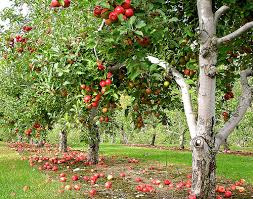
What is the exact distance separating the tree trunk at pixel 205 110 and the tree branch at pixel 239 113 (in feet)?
1.38

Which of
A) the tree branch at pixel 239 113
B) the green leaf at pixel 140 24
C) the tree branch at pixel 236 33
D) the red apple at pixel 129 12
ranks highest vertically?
A: the tree branch at pixel 236 33

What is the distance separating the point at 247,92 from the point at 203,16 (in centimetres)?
244

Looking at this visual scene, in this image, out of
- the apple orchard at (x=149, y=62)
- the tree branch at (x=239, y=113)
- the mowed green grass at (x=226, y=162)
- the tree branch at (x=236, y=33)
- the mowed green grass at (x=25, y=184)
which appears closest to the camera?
the apple orchard at (x=149, y=62)

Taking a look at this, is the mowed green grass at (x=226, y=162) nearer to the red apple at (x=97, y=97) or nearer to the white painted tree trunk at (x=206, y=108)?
the white painted tree trunk at (x=206, y=108)

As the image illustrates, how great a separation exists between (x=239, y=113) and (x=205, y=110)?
1.44 meters

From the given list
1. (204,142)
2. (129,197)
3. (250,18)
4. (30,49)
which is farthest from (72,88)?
(30,49)

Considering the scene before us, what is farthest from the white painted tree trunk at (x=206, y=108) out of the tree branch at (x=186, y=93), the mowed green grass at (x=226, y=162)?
the mowed green grass at (x=226, y=162)

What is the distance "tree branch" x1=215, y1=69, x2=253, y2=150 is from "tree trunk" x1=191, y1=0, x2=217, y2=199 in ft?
1.38

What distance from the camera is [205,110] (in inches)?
259

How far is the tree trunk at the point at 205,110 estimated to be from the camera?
6.49m

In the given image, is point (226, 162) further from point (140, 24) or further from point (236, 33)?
point (140, 24)

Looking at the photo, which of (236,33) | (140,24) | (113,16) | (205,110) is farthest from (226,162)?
(113,16)

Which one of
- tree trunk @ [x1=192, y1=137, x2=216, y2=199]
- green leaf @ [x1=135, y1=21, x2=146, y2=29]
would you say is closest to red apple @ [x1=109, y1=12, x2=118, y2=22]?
green leaf @ [x1=135, y1=21, x2=146, y2=29]

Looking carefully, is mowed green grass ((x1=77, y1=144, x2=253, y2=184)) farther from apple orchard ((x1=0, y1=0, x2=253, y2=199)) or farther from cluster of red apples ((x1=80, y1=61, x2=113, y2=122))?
cluster of red apples ((x1=80, y1=61, x2=113, y2=122))
